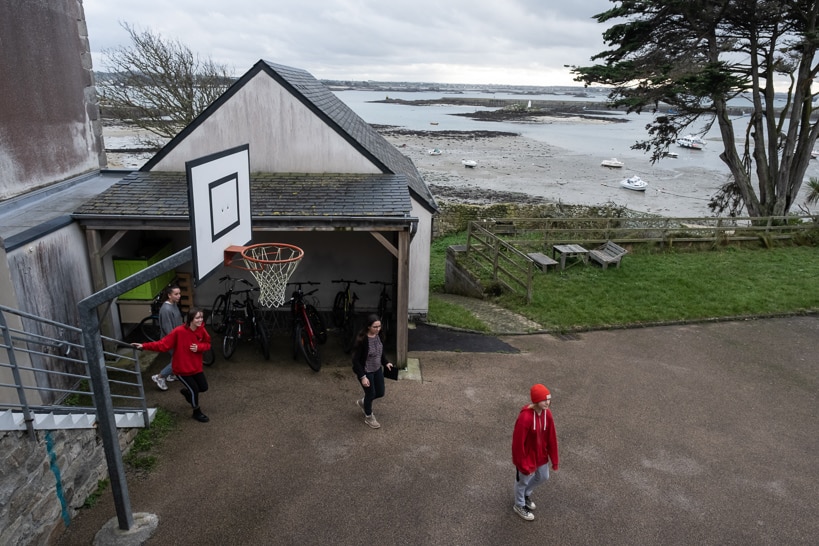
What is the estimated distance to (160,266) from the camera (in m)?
4.09

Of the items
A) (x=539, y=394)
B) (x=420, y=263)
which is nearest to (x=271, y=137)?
(x=420, y=263)

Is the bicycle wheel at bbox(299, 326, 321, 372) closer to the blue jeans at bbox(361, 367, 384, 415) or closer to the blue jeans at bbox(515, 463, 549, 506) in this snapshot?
the blue jeans at bbox(361, 367, 384, 415)

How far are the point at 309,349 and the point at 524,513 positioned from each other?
4.32 metres

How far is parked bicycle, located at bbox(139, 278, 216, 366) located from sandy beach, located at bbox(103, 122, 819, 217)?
20503 mm

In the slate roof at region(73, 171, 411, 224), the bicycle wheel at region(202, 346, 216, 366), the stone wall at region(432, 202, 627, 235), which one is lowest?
the stone wall at region(432, 202, 627, 235)

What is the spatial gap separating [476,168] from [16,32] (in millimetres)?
48158

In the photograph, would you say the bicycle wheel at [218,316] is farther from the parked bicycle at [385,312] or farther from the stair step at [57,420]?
the stair step at [57,420]

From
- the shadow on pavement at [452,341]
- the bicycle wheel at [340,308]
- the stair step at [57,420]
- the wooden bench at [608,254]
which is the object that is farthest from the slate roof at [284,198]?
the wooden bench at [608,254]

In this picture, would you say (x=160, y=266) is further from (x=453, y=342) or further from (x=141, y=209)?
(x=453, y=342)

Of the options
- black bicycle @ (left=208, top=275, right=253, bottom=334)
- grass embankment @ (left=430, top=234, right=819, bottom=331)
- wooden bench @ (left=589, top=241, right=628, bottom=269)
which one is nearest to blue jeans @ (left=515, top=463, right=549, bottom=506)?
black bicycle @ (left=208, top=275, right=253, bottom=334)

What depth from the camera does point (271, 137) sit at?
33.1 feet

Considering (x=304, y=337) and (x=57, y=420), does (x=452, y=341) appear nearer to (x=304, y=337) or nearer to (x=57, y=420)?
(x=304, y=337)

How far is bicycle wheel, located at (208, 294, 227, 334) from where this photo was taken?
9.46 metres

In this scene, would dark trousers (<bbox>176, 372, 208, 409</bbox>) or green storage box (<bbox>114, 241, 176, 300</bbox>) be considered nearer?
dark trousers (<bbox>176, 372, 208, 409</bbox>)
